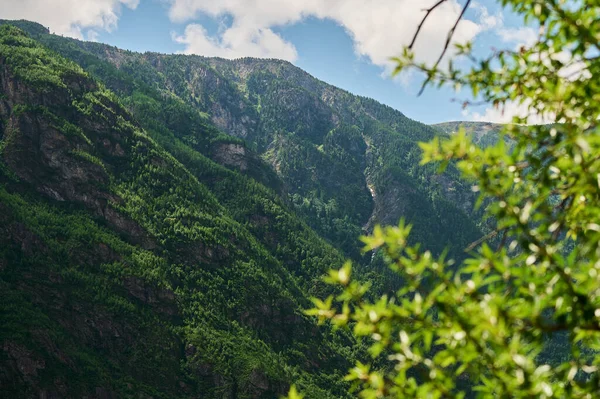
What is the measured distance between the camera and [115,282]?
441 ft

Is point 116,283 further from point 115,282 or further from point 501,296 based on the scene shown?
point 501,296

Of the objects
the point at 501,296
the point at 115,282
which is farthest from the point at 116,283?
the point at 501,296

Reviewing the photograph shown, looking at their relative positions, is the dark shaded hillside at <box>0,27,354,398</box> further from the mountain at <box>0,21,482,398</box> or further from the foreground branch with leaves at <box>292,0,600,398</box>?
the foreground branch with leaves at <box>292,0,600,398</box>

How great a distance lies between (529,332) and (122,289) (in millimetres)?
142294

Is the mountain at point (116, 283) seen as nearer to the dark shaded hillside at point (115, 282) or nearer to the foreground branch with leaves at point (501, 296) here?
the dark shaded hillside at point (115, 282)

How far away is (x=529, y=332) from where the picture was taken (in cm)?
389

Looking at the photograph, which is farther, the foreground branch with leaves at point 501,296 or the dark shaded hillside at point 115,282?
the dark shaded hillside at point 115,282

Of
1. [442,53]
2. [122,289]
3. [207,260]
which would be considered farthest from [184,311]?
[442,53]

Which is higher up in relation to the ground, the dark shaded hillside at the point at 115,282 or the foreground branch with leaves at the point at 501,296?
the foreground branch with leaves at the point at 501,296

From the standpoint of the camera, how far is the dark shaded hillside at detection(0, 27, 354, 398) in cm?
10625

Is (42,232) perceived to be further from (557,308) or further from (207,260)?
(557,308)

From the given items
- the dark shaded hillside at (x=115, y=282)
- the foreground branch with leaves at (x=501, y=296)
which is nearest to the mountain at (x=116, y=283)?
the dark shaded hillside at (x=115, y=282)

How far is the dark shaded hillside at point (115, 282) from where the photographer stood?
106250mm

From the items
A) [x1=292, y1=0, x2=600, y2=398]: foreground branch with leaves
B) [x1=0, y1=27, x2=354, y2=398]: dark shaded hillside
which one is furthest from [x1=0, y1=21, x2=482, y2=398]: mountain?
[x1=292, y1=0, x2=600, y2=398]: foreground branch with leaves
